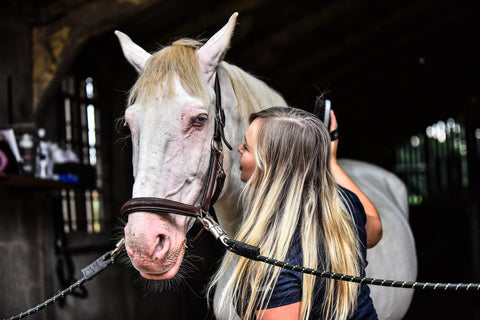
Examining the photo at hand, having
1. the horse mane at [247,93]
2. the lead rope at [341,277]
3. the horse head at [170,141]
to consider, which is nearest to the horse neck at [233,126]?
the horse mane at [247,93]

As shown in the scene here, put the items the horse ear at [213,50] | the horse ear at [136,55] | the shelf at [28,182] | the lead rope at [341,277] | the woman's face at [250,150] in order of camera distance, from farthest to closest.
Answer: the shelf at [28,182]
the horse ear at [136,55]
the horse ear at [213,50]
the woman's face at [250,150]
the lead rope at [341,277]

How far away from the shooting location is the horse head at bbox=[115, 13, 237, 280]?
158 centimetres

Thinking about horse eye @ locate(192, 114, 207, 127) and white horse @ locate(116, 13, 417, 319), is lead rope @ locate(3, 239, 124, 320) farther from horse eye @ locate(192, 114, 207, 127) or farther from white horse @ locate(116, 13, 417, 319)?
horse eye @ locate(192, 114, 207, 127)

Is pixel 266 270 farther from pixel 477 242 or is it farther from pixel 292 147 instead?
pixel 477 242

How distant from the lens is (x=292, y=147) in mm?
1485

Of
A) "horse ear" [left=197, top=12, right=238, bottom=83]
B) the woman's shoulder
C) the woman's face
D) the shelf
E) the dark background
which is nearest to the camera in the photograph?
the woman's face

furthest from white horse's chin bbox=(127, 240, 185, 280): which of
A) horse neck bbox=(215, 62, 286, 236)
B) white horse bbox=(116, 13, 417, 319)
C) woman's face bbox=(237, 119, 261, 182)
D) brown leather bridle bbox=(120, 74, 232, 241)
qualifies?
horse neck bbox=(215, 62, 286, 236)

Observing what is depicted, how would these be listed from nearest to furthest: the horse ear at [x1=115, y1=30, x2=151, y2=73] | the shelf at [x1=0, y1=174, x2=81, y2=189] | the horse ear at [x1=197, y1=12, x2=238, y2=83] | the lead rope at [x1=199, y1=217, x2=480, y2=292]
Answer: the lead rope at [x1=199, y1=217, x2=480, y2=292] → the horse ear at [x1=197, y1=12, x2=238, y2=83] → the horse ear at [x1=115, y1=30, x2=151, y2=73] → the shelf at [x1=0, y1=174, x2=81, y2=189]

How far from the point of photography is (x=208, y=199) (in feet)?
5.95

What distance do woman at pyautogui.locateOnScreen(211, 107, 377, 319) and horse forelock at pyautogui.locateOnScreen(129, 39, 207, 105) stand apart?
37cm

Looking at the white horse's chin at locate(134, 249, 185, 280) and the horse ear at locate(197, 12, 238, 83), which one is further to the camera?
the horse ear at locate(197, 12, 238, 83)

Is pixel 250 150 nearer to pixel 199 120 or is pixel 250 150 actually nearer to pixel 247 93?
pixel 199 120

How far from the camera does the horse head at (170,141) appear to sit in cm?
158

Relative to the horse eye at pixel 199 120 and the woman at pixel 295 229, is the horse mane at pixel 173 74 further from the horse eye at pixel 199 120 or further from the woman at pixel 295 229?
the woman at pixel 295 229
